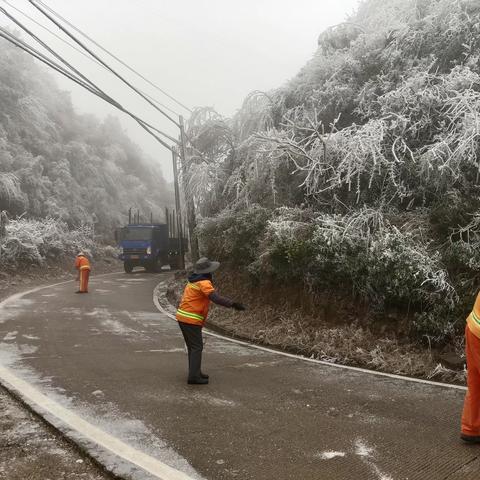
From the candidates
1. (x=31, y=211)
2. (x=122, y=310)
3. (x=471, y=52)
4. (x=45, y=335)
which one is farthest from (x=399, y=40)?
(x=31, y=211)

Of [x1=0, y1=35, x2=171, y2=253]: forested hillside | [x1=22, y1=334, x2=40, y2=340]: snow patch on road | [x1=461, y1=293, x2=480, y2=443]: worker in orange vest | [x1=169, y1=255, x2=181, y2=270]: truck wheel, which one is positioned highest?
[x1=0, y1=35, x2=171, y2=253]: forested hillside

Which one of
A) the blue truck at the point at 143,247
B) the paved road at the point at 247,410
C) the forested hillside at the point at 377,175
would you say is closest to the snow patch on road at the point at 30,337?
the paved road at the point at 247,410

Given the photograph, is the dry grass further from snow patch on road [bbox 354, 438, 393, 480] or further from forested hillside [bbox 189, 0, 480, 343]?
snow patch on road [bbox 354, 438, 393, 480]

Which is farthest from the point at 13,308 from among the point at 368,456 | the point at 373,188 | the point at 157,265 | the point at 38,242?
the point at 157,265

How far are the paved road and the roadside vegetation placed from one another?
172 cm

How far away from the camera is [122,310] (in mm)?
12812

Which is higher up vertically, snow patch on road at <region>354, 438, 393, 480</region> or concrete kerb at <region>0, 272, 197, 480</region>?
concrete kerb at <region>0, 272, 197, 480</region>

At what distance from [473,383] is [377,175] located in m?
6.98

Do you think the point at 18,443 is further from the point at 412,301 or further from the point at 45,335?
the point at 412,301

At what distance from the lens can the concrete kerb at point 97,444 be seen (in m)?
3.64

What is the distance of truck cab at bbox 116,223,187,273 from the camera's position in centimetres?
2728

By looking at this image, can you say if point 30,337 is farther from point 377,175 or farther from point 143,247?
point 143,247

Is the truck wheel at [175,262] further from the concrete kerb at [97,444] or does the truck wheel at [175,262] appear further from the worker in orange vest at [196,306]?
the concrete kerb at [97,444]

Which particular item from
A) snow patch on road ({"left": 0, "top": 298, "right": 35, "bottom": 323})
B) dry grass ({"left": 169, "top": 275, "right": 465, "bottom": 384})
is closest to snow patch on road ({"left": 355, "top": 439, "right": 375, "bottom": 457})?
dry grass ({"left": 169, "top": 275, "right": 465, "bottom": 384})
